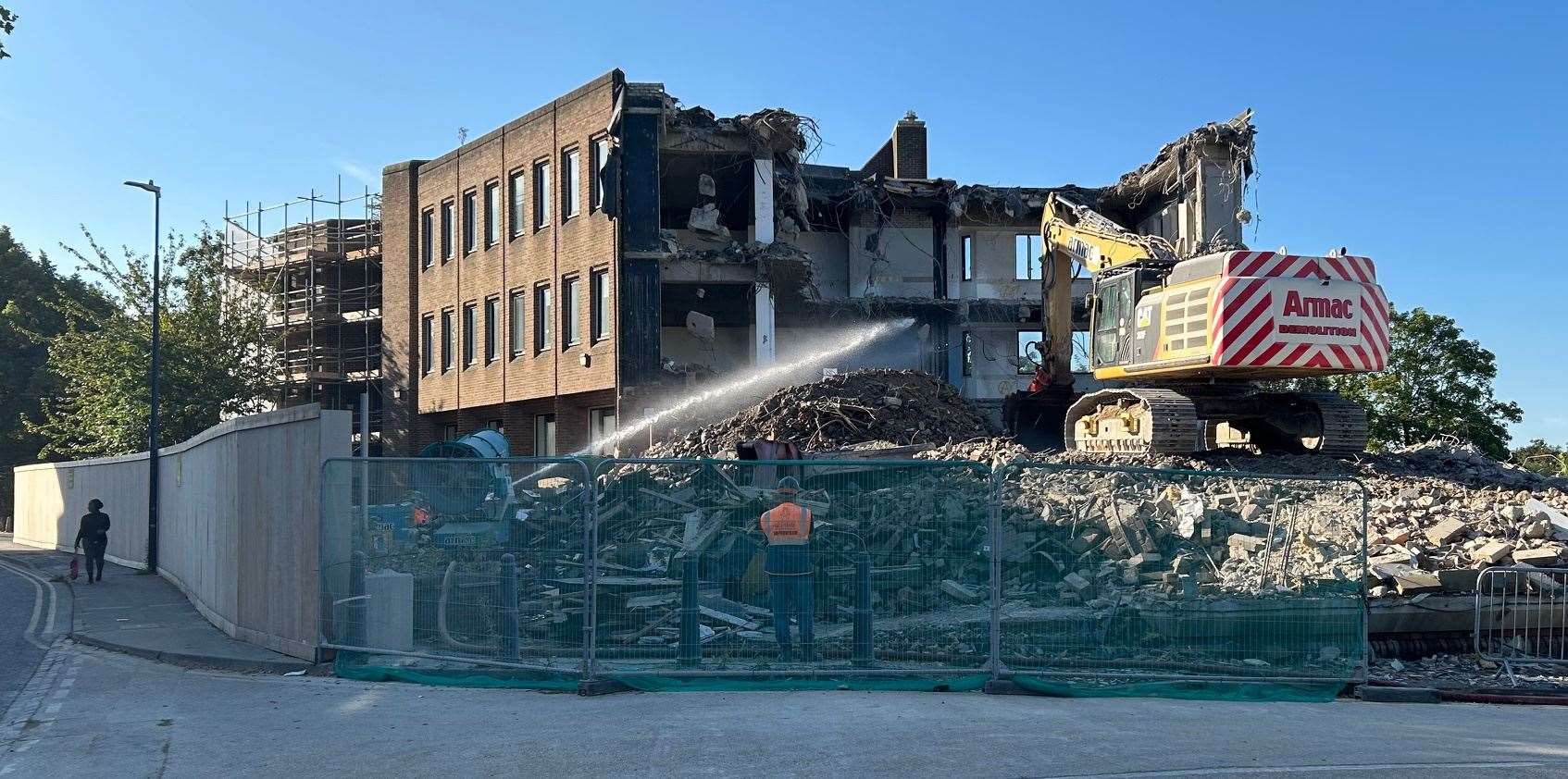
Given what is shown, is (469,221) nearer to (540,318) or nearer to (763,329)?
(540,318)

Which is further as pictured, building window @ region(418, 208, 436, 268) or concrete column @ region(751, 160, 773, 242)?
building window @ region(418, 208, 436, 268)

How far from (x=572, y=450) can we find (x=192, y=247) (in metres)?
18.3

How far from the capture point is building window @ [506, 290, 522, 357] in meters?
33.7

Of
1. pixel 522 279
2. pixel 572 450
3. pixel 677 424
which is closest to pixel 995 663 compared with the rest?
pixel 677 424

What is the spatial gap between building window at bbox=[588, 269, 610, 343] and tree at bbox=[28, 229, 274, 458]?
588 inches

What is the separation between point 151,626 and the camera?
48.6 ft

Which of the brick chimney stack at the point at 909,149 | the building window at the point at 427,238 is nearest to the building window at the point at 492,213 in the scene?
the building window at the point at 427,238

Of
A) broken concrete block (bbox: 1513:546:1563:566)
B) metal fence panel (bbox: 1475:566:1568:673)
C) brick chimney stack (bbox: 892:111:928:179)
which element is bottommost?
metal fence panel (bbox: 1475:566:1568:673)

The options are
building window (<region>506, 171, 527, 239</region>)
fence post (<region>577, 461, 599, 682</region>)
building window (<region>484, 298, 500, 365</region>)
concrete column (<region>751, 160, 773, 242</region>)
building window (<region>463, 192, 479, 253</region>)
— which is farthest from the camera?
building window (<region>463, 192, 479, 253</region>)

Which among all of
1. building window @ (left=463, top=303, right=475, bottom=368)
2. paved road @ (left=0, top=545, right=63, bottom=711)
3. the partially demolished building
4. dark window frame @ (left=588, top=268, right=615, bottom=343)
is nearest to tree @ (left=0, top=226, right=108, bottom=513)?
the partially demolished building

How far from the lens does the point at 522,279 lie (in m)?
33.2

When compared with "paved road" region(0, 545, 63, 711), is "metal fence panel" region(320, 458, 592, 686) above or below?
above

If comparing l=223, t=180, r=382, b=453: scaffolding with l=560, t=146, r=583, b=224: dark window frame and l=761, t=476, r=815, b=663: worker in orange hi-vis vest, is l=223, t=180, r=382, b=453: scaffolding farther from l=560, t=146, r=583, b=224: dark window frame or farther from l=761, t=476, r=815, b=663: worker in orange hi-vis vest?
l=761, t=476, r=815, b=663: worker in orange hi-vis vest

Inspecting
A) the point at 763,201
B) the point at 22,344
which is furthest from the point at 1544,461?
the point at 22,344
